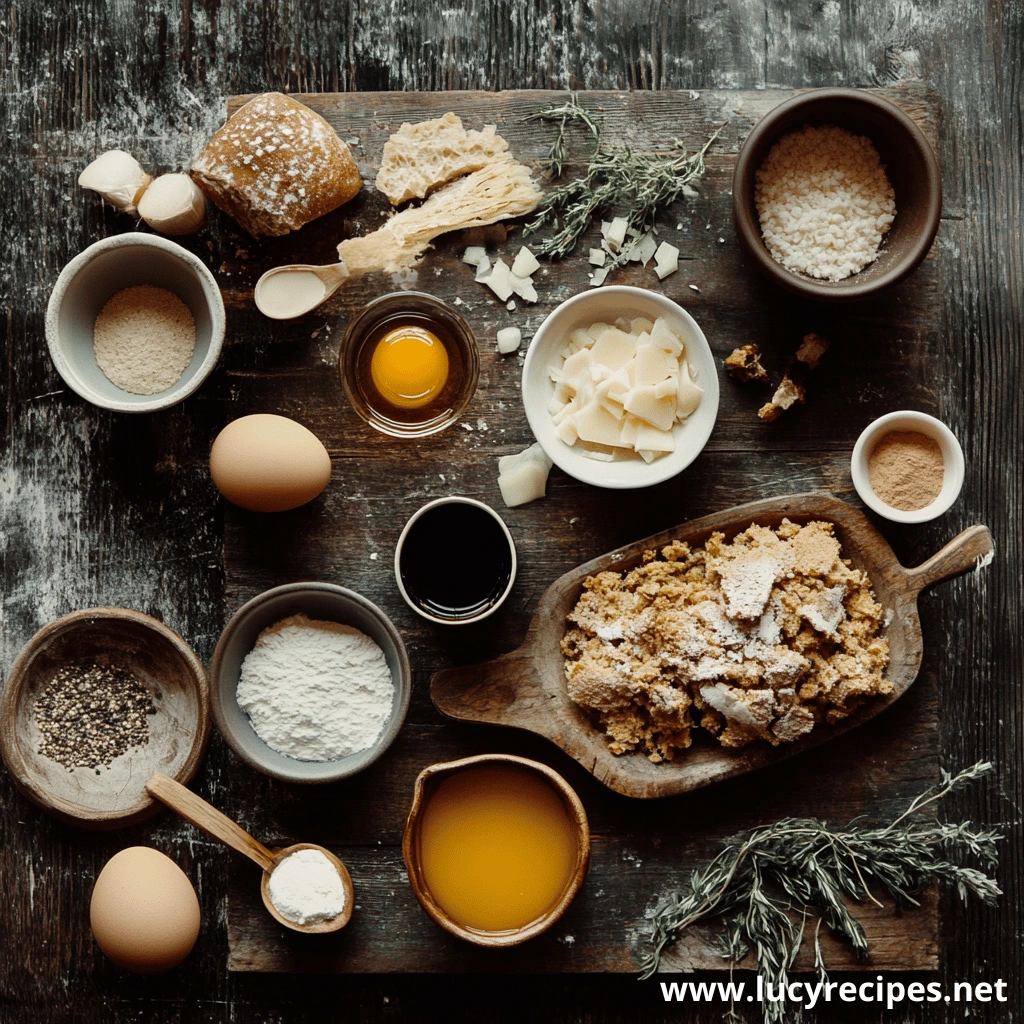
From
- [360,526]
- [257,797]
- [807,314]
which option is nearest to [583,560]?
[360,526]

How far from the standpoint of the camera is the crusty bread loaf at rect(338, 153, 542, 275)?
58.8 inches

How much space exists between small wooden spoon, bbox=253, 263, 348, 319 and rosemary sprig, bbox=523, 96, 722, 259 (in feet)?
1.17

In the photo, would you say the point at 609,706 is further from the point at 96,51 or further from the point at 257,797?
the point at 96,51

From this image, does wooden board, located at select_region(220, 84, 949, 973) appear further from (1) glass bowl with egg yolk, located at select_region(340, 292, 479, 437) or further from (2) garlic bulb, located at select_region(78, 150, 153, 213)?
(2) garlic bulb, located at select_region(78, 150, 153, 213)

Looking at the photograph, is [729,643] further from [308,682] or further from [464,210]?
[464,210]

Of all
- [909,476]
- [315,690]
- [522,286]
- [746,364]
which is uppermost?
[522,286]

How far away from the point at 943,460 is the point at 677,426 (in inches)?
17.9

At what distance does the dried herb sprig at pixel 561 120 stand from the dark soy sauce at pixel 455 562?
2.04 feet

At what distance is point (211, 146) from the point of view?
144cm

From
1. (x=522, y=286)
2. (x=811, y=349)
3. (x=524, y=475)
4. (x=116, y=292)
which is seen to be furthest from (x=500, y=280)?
(x=116, y=292)

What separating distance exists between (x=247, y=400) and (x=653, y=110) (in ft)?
2.91

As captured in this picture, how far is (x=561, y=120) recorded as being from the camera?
1.50 meters

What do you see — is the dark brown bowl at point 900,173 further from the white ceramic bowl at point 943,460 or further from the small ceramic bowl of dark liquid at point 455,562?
the small ceramic bowl of dark liquid at point 455,562

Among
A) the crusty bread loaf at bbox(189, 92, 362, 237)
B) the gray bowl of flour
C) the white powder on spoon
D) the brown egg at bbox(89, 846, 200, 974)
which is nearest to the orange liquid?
the gray bowl of flour
